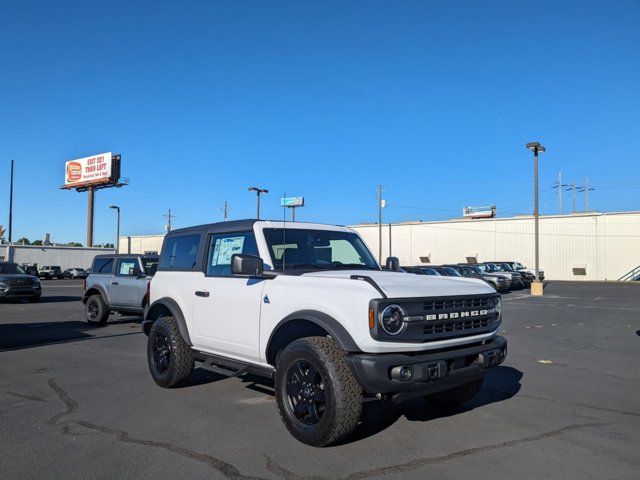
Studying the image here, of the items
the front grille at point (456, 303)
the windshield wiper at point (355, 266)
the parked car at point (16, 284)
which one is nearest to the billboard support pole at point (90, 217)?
the parked car at point (16, 284)

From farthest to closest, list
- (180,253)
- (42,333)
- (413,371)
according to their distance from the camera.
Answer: (42,333) < (180,253) < (413,371)

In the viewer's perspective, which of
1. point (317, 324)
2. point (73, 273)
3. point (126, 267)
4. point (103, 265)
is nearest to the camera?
point (317, 324)

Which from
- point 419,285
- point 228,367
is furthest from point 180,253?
point 419,285

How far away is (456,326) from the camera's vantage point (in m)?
4.73

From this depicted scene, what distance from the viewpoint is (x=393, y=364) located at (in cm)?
411

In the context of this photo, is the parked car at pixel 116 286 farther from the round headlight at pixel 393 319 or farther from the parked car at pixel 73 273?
the parked car at pixel 73 273

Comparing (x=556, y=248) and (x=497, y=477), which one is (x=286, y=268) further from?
(x=556, y=248)

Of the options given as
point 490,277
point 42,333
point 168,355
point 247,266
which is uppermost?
point 247,266

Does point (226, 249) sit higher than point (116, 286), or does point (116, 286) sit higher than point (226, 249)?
point (226, 249)

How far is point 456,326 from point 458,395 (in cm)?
128

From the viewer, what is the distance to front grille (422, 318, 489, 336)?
14.7 feet

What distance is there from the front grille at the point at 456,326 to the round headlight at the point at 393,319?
11.2 inches

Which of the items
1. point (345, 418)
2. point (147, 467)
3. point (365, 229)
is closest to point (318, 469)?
point (345, 418)

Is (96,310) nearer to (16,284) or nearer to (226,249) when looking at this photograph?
(16,284)
